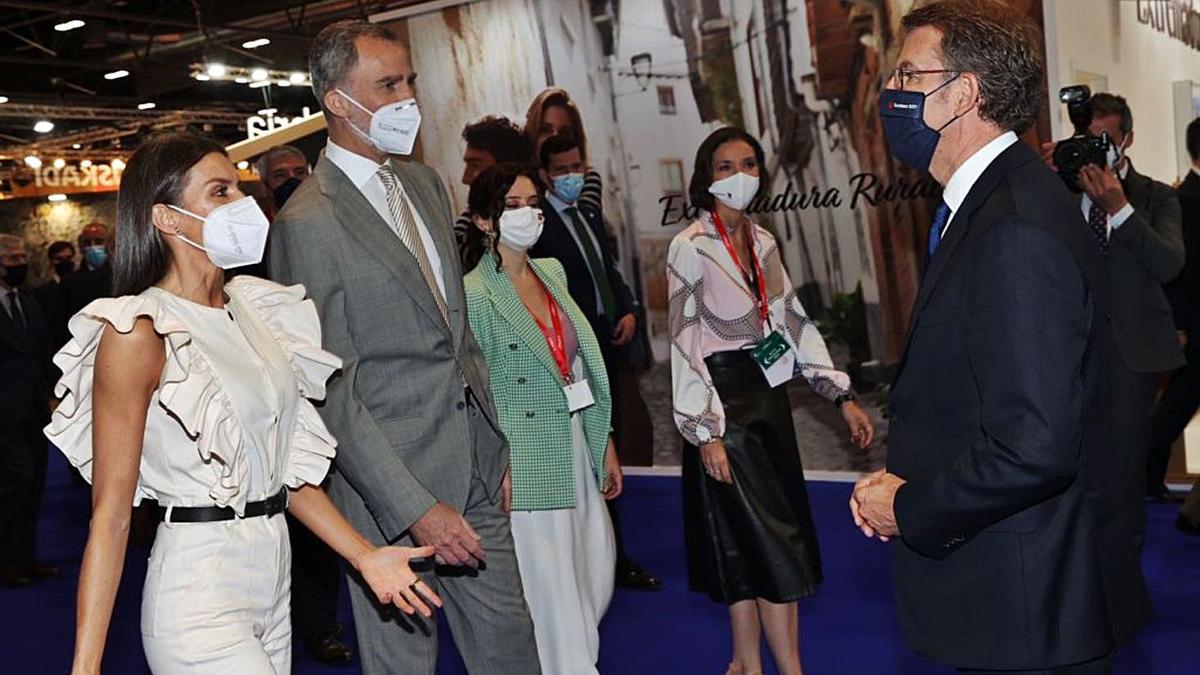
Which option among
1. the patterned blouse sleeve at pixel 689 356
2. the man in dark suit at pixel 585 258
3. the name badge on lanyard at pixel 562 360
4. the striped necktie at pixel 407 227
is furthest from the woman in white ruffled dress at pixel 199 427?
the man in dark suit at pixel 585 258

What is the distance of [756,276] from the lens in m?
4.42

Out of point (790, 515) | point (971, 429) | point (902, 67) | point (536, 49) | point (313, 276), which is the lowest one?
point (790, 515)

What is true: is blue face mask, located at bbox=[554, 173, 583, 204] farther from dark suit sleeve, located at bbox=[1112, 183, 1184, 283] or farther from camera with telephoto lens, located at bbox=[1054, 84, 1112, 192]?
dark suit sleeve, located at bbox=[1112, 183, 1184, 283]

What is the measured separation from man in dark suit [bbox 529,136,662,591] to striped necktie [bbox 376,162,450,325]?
2827 millimetres

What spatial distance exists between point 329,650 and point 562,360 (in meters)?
1.81

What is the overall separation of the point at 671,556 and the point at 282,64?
16.7 m

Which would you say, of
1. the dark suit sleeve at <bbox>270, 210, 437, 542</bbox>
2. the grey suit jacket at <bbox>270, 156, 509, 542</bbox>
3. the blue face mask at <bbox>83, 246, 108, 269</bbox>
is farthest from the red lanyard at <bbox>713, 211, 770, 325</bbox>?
the blue face mask at <bbox>83, 246, 108, 269</bbox>

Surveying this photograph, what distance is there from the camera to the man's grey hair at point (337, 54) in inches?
131

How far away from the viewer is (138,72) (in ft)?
73.3

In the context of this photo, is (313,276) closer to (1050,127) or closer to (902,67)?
(902,67)

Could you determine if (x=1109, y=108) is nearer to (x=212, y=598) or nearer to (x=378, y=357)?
(x=378, y=357)

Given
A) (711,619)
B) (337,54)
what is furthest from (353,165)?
(711,619)

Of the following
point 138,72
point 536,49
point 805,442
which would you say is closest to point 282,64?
point 138,72

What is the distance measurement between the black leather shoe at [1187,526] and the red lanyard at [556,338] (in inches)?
139
